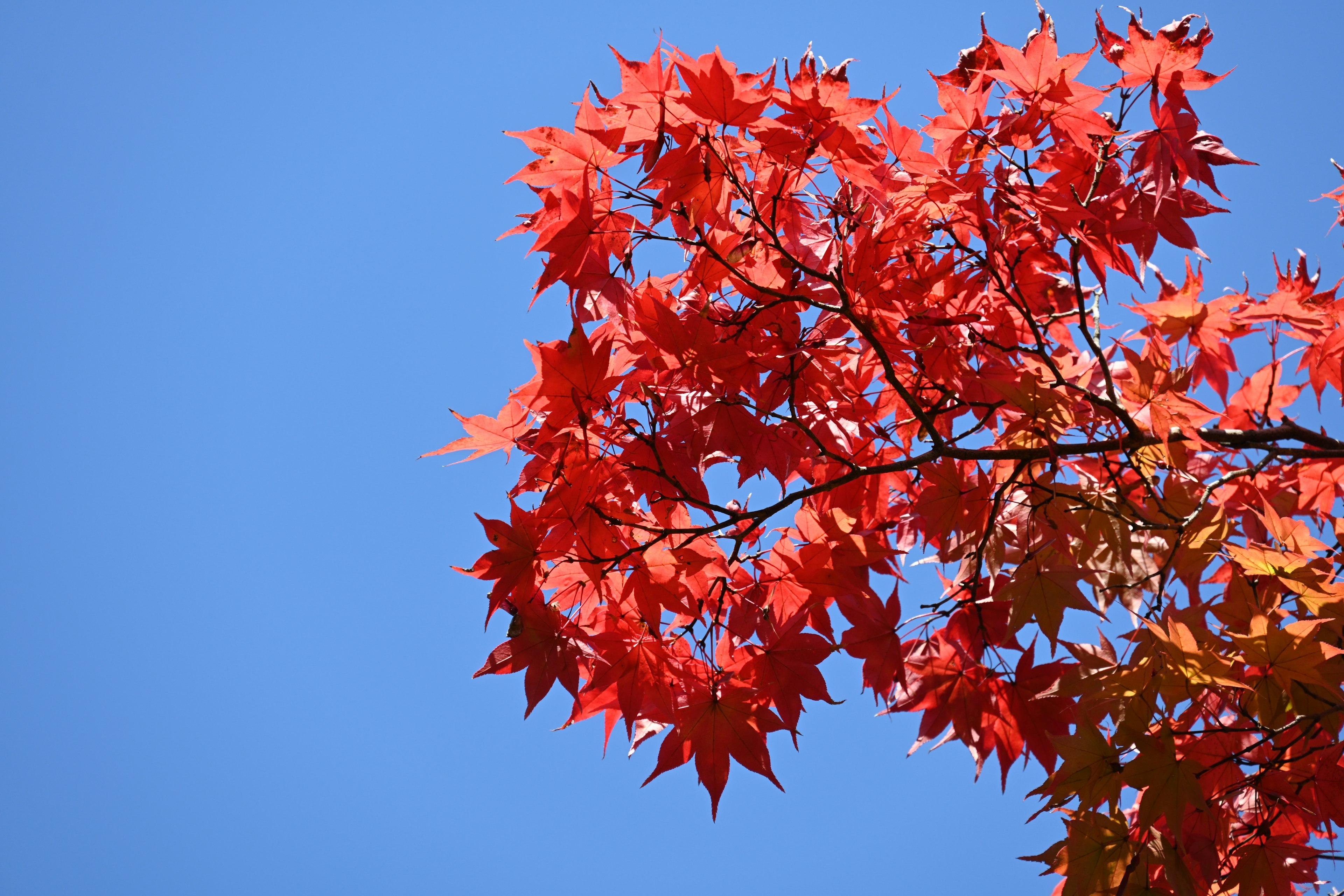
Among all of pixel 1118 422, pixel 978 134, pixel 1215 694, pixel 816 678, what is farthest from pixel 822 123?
pixel 1215 694

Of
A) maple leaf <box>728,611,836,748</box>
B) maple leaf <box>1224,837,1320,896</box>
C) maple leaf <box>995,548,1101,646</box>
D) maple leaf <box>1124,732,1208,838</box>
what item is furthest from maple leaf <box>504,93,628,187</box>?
maple leaf <box>1224,837,1320,896</box>

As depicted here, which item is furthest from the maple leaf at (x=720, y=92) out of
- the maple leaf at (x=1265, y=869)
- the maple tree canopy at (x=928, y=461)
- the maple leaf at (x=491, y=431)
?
the maple leaf at (x=1265, y=869)

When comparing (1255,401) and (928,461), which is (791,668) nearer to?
(928,461)

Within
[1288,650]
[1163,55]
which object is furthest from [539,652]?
[1163,55]

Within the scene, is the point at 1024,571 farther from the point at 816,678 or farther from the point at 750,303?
the point at 750,303

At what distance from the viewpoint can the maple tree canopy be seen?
4.30 feet

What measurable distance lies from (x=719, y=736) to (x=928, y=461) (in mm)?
551

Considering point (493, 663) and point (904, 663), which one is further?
point (904, 663)

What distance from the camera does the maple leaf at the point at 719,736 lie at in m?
1.41

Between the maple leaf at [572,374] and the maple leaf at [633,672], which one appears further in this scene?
the maple leaf at [633,672]

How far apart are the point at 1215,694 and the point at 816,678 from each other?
0.67 metres

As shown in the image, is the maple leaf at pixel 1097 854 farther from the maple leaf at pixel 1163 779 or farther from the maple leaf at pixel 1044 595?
the maple leaf at pixel 1044 595

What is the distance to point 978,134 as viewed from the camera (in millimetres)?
1547

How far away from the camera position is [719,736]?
1425mm
